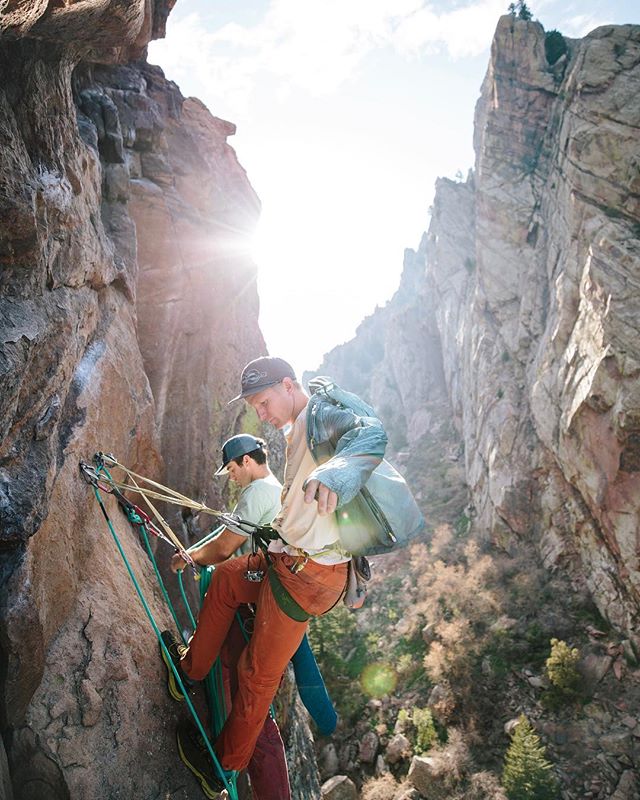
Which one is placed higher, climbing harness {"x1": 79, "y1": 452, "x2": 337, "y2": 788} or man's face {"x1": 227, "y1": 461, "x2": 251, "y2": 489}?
man's face {"x1": 227, "y1": 461, "x2": 251, "y2": 489}

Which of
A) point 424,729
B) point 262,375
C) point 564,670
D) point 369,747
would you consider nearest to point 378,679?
point 369,747

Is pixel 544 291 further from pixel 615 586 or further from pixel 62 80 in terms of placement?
pixel 62 80

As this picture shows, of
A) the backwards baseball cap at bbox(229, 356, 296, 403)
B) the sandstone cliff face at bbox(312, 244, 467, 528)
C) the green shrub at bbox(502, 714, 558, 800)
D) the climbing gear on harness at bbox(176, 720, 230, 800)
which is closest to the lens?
the climbing gear on harness at bbox(176, 720, 230, 800)

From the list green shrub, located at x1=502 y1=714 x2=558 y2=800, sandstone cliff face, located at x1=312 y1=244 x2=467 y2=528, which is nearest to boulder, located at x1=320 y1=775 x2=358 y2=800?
green shrub, located at x1=502 y1=714 x2=558 y2=800

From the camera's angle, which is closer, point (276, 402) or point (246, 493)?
point (276, 402)

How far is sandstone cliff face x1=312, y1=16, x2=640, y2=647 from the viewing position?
680 inches

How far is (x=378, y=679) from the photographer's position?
21.8 m

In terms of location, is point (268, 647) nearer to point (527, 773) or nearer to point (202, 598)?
point (202, 598)

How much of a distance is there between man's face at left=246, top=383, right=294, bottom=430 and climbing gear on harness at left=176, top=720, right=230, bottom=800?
2425 mm

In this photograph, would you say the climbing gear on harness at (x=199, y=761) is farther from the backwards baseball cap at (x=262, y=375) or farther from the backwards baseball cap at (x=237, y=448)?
the backwards baseball cap at (x=262, y=375)

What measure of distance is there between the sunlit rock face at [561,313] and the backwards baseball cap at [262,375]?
17.0m

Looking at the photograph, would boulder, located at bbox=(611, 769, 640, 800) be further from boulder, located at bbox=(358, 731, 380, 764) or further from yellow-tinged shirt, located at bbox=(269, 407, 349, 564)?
yellow-tinged shirt, located at bbox=(269, 407, 349, 564)

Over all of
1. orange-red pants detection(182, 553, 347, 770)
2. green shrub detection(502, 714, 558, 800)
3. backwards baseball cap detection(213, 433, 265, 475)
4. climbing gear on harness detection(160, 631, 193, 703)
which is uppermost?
backwards baseball cap detection(213, 433, 265, 475)

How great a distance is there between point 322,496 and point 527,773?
54.2 ft
